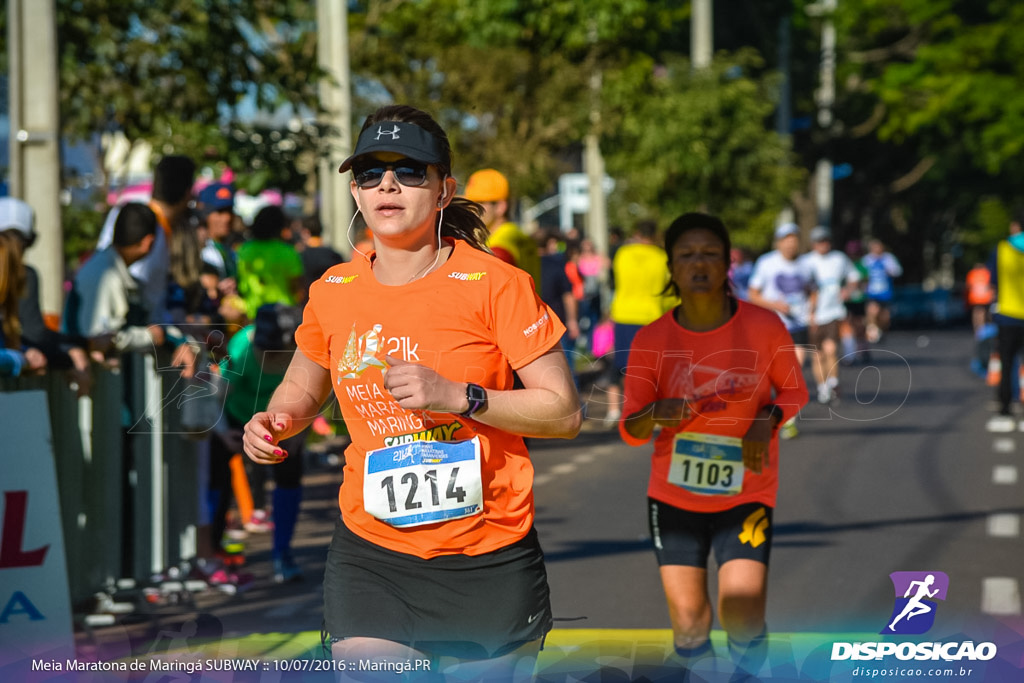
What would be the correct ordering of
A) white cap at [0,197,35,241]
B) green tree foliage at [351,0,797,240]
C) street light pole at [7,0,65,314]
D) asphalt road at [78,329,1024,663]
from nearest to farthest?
1. white cap at [0,197,35,241]
2. asphalt road at [78,329,1024,663]
3. street light pole at [7,0,65,314]
4. green tree foliage at [351,0,797,240]

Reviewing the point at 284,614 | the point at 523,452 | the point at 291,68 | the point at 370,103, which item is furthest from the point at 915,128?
the point at 523,452

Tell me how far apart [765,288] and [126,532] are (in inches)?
385

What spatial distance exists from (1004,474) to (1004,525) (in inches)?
104

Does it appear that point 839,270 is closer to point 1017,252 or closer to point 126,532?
point 1017,252

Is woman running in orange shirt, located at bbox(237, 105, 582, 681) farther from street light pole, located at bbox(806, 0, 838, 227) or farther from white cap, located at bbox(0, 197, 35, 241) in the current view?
street light pole, located at bbox(806, 0, 838, 227)

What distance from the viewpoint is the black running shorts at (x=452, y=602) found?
3695 mm

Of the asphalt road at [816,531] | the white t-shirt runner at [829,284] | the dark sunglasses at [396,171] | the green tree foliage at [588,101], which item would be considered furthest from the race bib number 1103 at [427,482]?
the green tree foliage at [588,101]

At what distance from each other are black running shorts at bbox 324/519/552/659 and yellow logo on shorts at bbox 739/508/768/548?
1649 millimetres

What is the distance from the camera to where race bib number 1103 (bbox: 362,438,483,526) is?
3654 mm

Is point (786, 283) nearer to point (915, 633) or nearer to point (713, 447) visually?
point (713, 447)

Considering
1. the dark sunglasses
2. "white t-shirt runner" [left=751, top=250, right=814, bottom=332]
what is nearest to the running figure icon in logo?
the dark sunglasses

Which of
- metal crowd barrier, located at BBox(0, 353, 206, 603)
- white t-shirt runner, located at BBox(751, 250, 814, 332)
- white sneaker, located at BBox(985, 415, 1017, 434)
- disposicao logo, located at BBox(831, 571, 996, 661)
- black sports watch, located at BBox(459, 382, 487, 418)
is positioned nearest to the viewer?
black sports watch, located at BBox(459, 382, 487, 418)

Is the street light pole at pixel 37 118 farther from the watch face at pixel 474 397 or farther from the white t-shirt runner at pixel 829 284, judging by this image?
the white t-shirt runner at pixel 829 284

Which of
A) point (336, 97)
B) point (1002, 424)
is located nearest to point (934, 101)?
point (1002, 424)
